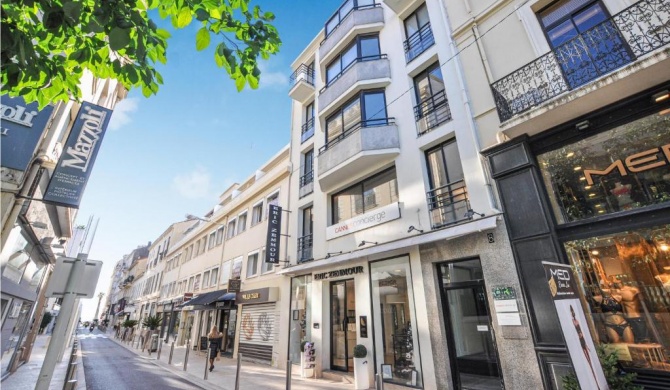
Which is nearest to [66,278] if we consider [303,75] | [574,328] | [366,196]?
[574,328]

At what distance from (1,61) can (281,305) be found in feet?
40.5

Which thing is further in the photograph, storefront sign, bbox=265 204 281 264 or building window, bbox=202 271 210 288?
building window, bbox=202 271 210 288

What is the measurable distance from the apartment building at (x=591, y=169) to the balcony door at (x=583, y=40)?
0.07 ft

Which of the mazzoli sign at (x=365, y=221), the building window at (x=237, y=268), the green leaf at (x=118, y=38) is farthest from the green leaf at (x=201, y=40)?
the building window at (x=237, y=268)

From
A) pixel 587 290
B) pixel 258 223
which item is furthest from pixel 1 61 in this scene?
pixel 258 223

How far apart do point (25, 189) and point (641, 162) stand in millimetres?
12443

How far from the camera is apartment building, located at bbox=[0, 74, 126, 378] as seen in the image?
6164 millimetres

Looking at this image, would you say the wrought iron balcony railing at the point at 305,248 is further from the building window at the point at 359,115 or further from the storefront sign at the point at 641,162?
the storefront sign at the point at 641,162

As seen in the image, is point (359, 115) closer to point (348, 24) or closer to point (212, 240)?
→ point (348, 24)

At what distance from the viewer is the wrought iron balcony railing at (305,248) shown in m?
13.1

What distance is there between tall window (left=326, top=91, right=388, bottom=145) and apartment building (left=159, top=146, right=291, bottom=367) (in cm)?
419

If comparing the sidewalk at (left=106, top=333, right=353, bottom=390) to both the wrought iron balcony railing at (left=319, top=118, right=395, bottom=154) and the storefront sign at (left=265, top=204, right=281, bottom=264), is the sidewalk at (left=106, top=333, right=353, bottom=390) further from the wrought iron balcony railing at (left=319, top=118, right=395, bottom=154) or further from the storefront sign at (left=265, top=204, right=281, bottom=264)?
the wrought iron balcony railing at (left=319, top=118, right=395, bottom=154)

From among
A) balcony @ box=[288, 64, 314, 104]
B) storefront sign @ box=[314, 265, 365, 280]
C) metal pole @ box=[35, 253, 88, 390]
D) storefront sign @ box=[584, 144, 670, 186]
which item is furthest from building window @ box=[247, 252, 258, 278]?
storefront sign @ box=[584, 144, 670, 186]

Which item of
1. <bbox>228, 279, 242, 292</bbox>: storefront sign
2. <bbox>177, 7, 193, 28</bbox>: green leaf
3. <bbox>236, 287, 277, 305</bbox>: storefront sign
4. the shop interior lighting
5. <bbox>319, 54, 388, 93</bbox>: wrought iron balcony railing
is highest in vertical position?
<bbox>319, 54, 388, 93</bbox>: wrought iron balcony railing
